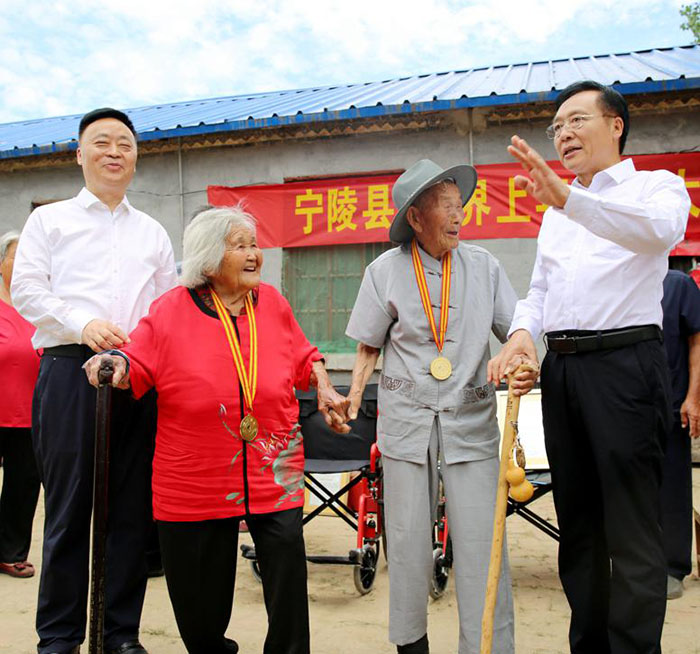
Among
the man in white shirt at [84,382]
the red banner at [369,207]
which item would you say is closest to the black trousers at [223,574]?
the man in white shirt at [84,382]

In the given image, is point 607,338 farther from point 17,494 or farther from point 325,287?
point 325,287

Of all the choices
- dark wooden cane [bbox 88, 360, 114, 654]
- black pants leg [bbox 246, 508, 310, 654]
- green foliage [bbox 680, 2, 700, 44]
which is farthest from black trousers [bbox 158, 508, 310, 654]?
green foliage [bbox 680, 2, 700, 44]

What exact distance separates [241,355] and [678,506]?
8.79ft

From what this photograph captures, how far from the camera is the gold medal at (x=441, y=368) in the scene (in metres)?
2.76

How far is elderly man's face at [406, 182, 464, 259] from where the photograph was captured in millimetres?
2877

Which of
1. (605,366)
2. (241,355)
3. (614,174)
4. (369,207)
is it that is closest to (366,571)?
(241,355)

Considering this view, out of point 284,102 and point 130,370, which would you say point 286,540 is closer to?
point 130,370

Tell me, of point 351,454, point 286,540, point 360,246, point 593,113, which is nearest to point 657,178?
point 593,113

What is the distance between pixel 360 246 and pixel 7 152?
5.29m

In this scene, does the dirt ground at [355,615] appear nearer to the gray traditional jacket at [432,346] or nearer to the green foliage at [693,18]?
the gray traditional jacket at [432,346]

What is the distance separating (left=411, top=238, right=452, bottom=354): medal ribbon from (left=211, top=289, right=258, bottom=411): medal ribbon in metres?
0.70

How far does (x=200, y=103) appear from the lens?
42.9ft

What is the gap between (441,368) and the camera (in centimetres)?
277

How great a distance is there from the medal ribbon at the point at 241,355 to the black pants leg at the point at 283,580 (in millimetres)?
436
